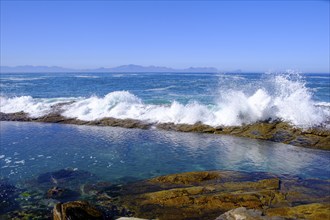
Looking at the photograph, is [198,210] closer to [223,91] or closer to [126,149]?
[126,149]

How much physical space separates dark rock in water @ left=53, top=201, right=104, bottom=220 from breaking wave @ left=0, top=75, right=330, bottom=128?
499 inches

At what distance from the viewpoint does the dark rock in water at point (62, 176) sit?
11.0 meters

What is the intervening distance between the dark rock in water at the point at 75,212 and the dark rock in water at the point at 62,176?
367 centimetres

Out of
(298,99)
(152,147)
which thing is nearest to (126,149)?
(152,147)

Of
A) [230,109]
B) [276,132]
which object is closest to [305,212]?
[276,132]

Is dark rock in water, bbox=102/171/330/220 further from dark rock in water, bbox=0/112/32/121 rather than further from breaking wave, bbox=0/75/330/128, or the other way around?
dark rock in water, bbox=0/112/32/121

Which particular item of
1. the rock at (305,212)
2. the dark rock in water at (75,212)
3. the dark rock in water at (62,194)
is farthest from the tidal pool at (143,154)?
the rock at (305,212)

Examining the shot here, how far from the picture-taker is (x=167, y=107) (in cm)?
2228

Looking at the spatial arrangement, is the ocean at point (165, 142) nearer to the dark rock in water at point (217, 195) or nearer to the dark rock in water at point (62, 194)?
the dark rock in water at point (217, 195)

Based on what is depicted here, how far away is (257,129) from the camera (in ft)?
57.8

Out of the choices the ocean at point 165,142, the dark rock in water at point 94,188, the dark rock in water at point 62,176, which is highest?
the ocean at point 165,142

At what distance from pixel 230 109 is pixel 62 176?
11.3 m

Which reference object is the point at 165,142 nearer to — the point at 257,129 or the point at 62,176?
the point at 257,129

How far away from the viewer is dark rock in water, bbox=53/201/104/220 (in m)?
7.04
